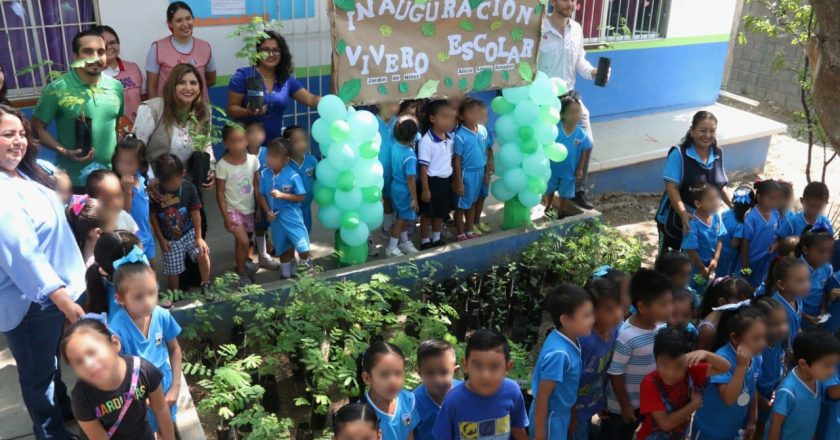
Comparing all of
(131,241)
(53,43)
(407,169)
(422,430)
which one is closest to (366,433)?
(422,430)

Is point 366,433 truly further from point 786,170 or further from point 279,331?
point 786,170

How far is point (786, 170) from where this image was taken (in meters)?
9.28

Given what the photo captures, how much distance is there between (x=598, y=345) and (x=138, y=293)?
7.19 feet

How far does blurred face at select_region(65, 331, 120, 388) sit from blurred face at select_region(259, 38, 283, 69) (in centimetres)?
296

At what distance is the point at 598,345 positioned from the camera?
3752mm

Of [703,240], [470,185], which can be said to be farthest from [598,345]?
[470,185]

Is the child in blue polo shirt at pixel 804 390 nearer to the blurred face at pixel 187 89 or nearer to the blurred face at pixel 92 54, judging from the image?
the blurred face at pixel 187 89

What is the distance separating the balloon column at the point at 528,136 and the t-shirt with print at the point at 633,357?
7.11 feet

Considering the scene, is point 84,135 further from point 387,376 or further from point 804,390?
point 804,390

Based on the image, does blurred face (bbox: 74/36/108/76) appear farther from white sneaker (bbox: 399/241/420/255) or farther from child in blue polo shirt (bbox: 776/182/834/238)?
child in blue polo shirt (bbox: 776/182/834/238)

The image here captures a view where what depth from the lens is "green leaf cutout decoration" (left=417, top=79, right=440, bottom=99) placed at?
17.7 feet

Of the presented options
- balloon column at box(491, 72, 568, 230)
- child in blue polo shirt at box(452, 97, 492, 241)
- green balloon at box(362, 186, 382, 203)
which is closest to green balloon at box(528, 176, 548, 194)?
balloon column at box(491, 72, 568, 230)

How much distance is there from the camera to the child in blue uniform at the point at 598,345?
147 inches

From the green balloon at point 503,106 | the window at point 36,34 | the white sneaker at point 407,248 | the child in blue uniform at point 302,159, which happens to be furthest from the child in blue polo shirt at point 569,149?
the window at point 36,34
